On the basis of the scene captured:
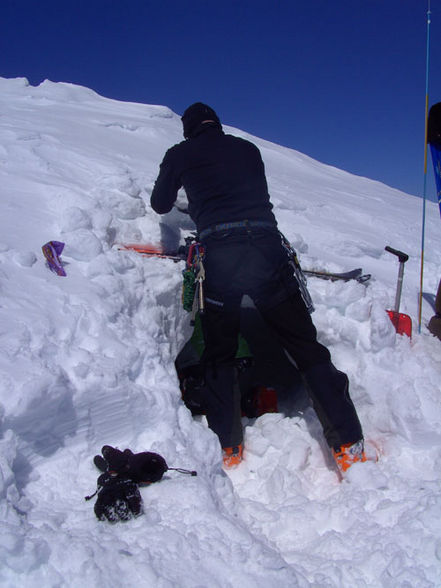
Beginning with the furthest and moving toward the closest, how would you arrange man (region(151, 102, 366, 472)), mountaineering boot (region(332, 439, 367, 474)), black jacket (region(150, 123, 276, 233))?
black jacket (region(150, 123, 276, 233)) < man (region(151, 102, 366, 472)) < mountaineering boot (region(332, 439, 367, 474))

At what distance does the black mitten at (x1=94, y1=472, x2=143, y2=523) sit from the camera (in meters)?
1.86

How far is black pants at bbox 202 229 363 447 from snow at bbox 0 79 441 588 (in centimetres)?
28

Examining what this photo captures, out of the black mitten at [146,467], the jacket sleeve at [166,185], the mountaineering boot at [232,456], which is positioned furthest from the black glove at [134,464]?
the jacket sleeve at [166,185]

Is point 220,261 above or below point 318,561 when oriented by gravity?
above

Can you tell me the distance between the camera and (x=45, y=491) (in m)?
2.00

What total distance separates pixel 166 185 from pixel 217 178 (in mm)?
419

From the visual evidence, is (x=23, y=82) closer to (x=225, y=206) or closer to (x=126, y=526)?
(x=225, y=206)

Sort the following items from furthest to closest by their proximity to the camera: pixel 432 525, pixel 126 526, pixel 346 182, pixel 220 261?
1. pixel 346 182
2. pixel 220 261
3. pixel 432 525
4. pixel 126 526

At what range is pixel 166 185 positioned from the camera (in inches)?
124

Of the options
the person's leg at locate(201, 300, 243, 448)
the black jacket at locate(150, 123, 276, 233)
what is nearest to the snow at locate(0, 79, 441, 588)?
the person's leg at locate(201, 300, 243, 448)

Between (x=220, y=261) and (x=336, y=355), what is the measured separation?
3.94ft

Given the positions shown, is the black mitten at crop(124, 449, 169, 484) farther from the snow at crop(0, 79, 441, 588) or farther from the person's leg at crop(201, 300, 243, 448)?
the person's leg at crop(201, 300, 243, 448)

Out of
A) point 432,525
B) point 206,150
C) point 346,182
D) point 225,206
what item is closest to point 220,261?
point 225,206

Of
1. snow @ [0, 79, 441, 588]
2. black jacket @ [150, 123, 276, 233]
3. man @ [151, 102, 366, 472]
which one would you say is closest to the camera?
snow @ [0, 79, 441, 588]
